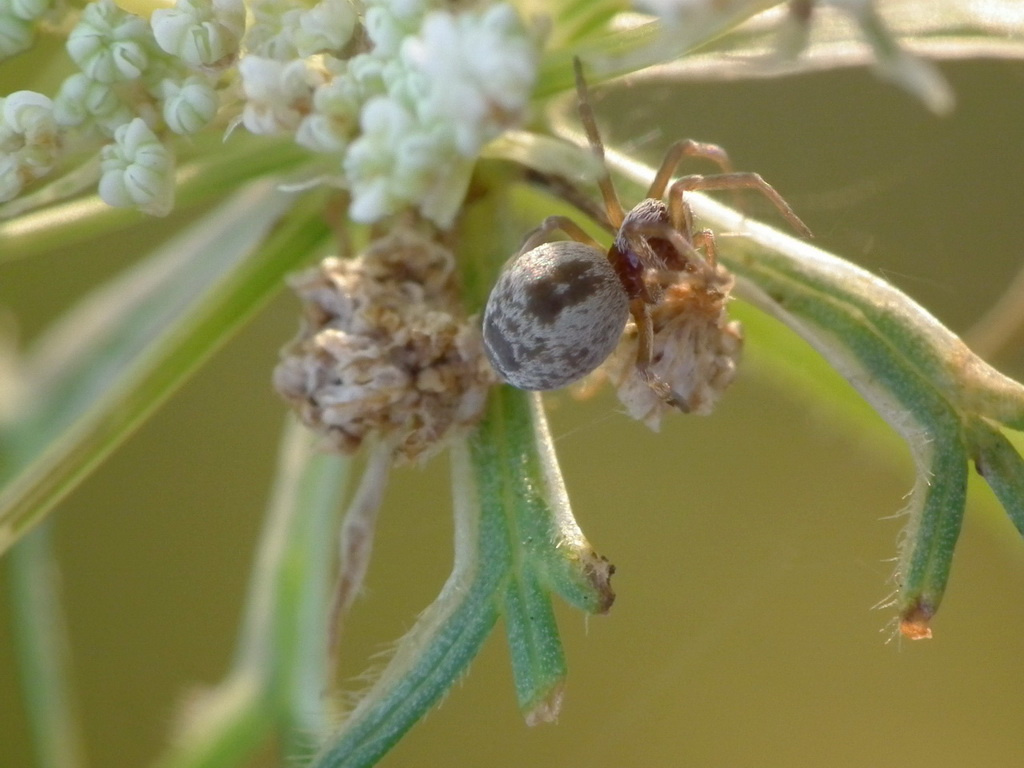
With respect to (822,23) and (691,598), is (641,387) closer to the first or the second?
(822,23)

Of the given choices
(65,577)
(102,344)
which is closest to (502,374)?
(102,344)

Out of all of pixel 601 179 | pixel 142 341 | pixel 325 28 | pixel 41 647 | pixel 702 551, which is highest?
pixel 325 28

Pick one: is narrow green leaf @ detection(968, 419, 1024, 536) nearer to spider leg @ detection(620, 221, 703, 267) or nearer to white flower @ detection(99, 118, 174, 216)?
spider leg @ detection(620, 221, 703, 267)

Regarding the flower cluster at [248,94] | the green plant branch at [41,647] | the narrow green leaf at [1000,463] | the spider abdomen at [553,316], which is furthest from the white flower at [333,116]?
the green plant branch at [41,647]

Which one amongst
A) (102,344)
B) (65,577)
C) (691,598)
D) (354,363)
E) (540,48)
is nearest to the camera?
(540,48)

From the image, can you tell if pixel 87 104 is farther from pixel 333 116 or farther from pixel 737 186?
pixel 737 186

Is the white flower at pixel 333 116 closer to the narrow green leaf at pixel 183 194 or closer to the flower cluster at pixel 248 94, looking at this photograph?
the flower cluster at pixel 248 94

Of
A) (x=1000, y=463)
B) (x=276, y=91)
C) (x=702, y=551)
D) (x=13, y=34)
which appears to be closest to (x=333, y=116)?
(x=276, y=91)
